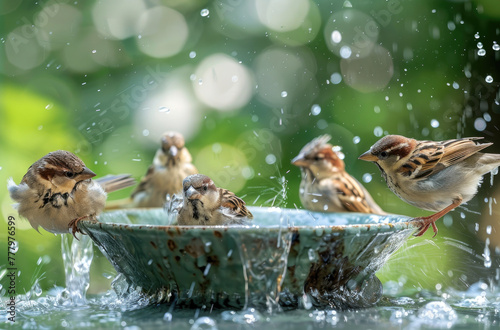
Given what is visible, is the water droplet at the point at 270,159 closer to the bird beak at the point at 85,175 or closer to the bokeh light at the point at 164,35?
the bokeh light at the point at 164,35

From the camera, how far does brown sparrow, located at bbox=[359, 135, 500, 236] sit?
10.7ft

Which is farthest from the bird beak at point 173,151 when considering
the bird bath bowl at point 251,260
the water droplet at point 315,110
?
the bird bath bowl at point 251,260

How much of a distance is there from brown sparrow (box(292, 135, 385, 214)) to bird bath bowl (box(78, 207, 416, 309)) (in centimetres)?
196

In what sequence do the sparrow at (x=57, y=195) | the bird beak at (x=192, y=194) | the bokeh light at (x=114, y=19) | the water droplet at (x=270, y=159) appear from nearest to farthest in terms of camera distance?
1. the bird beak at (x=192, y=194)
2. the sparrow at (x=57, y=195)
3. the water droplet at (x=270, y=159)
4. the bokeh light at (x=114, y=19)

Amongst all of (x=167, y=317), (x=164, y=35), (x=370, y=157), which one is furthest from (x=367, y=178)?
(x=167, y=317)

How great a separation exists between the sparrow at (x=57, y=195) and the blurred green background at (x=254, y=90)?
1.77 m

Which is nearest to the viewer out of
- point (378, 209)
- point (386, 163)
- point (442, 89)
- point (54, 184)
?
point (54, 184)

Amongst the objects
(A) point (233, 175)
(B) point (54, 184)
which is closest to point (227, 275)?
(B) point (54, 184)

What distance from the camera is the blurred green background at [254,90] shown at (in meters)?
4.87

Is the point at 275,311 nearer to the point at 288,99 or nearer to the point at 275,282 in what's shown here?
the point at 275,282

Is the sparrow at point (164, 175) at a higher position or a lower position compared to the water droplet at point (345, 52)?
lower

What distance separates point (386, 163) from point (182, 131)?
7.71 feet

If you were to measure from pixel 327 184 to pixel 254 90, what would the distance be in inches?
47.8

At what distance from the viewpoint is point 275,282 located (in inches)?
86.2
